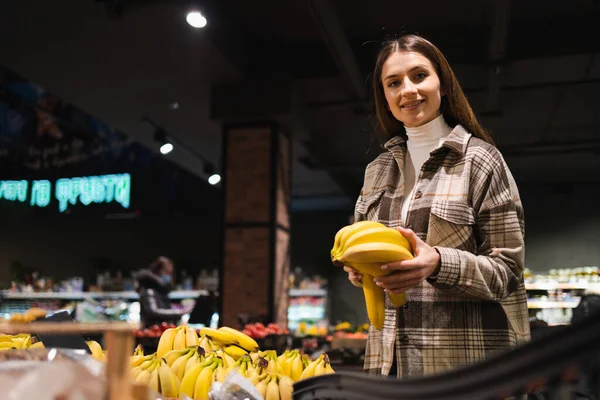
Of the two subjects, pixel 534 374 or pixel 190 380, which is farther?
pixel 190 380

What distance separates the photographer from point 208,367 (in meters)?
1.30

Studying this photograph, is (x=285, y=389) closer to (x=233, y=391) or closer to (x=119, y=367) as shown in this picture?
(x=233, y=391)

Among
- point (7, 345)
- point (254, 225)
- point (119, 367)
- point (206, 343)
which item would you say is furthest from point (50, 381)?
point (254, 225)

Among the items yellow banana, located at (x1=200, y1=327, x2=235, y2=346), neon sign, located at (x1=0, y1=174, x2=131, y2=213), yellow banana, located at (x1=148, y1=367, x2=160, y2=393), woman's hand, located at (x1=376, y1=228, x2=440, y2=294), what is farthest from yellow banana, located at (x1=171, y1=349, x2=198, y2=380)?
neon sign, located at (x1=0, y1=174, x2=131, y2=213)

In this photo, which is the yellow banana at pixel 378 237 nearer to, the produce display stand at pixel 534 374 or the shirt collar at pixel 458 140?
the shirt collar at pixel 458 140

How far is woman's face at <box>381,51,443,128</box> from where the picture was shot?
140cm

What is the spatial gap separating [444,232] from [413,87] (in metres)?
0.37

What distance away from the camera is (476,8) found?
5848 mm

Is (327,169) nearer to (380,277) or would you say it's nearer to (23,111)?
(23,111)

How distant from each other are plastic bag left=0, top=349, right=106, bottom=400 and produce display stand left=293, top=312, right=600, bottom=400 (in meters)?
0.31

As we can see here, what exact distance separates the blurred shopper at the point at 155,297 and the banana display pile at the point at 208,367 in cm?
499

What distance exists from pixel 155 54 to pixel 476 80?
3836 mm

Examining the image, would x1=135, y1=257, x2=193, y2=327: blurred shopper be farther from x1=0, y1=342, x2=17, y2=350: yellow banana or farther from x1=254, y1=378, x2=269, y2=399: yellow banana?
x1=254, y1=378, x2=269, y2=399: yellow banana

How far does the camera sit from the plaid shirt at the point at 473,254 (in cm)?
125
